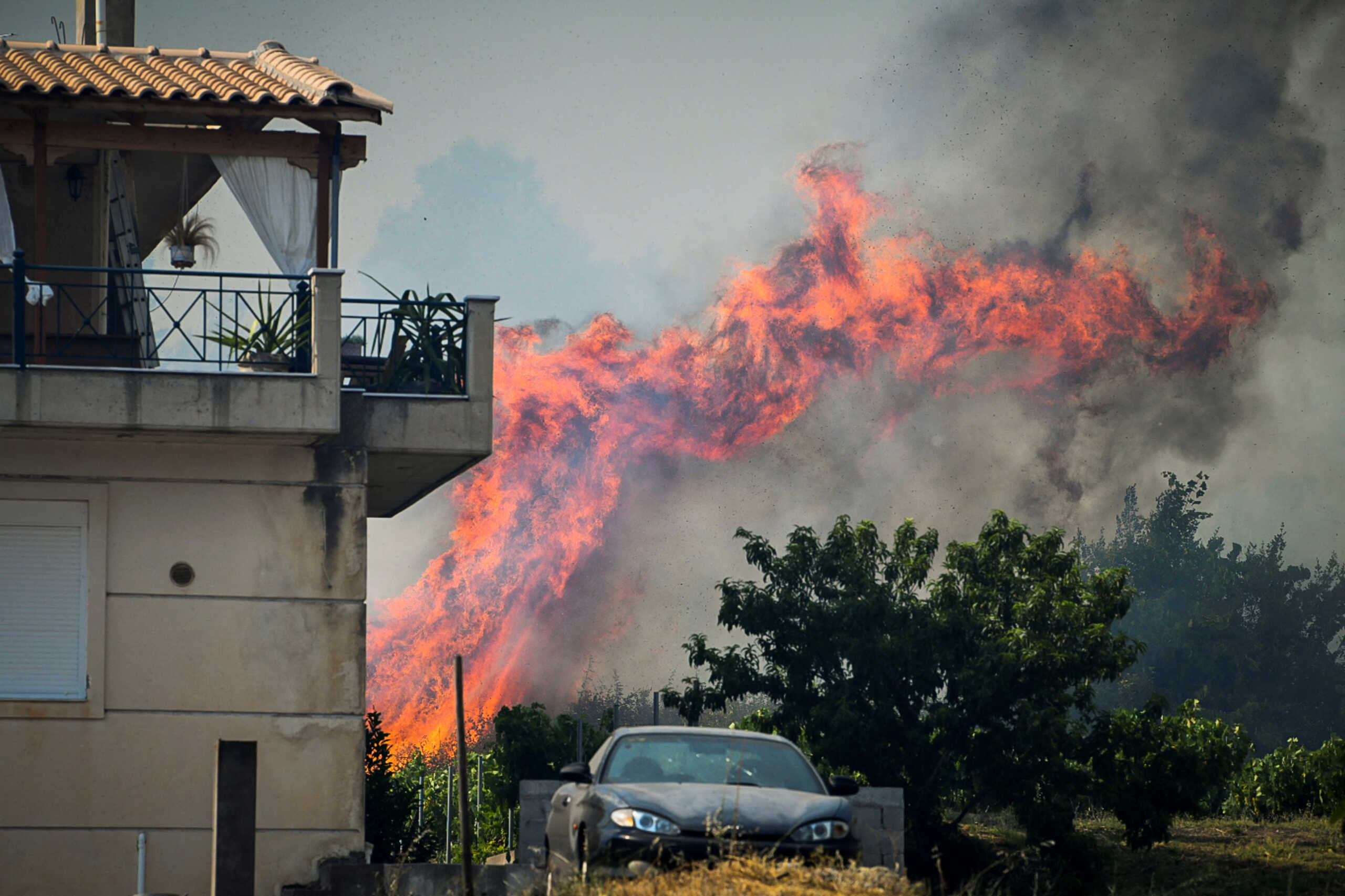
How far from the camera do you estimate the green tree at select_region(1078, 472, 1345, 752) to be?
2389 inches

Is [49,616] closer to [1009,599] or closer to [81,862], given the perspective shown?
[81,862]

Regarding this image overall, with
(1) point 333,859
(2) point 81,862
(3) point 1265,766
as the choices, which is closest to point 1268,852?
(3) point 1265,766

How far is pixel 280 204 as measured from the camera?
14.7 meters

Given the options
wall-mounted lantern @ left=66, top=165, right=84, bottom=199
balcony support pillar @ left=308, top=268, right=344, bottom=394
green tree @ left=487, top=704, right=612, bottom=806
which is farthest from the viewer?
green tree @ left=487, top=704, right=612, bottom=806

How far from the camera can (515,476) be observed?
55.6 m

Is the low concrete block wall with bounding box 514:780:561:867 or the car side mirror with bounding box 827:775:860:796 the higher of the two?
the car side mirror with bounding box 827:775:860:796

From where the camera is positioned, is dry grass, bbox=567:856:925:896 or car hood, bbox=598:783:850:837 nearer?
dry grass, bbox=567:856:925:896

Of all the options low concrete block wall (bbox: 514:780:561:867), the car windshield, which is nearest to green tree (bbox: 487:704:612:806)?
low concrete block wall (bbox: 514:780:561:867)

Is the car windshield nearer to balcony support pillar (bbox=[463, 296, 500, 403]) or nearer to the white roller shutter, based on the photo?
balcony support pillar (bbox=[463, 296, 500, 403])

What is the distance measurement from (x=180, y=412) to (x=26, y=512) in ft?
6.34

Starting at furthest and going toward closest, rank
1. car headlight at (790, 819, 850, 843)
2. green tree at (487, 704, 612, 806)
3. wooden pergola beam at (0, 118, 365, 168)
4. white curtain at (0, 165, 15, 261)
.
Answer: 1. green tree at (487, 704, 612, 806)
2. wooden pergola beam at (0, 118, 365, 168)
3. white curtain at (0, 165, 15, 261)
4. car headlight at (790, 819, 850, 843)

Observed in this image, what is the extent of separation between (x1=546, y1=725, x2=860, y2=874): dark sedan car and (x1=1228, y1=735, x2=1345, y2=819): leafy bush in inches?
817

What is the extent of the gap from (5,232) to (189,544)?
3.94 m

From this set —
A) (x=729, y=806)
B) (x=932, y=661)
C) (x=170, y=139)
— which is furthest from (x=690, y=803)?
(x=932, y=661)
